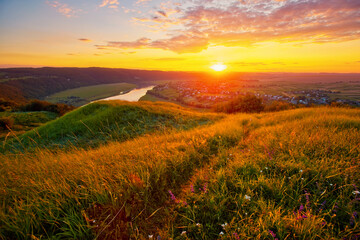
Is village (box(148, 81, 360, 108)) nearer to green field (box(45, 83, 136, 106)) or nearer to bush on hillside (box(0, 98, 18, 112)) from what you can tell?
green field (box(45, 83, 136, 106))

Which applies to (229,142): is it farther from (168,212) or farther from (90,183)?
(90,183)

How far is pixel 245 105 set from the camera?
25.6 metres

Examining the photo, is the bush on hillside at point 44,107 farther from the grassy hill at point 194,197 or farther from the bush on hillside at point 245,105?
the grassy hill at point 194,197

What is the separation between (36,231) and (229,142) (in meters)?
5.34

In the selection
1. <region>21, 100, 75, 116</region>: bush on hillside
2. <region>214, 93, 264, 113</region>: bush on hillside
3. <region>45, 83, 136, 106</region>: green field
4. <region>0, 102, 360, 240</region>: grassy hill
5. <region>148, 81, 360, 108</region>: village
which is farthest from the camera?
<region>45, 83, 136, 106</region>: green field

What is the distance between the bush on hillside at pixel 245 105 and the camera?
993 inches

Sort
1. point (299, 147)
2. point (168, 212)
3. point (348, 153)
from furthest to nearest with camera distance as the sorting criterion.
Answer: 1. point (299, 147)
2. point (348, 153)
3. point (168, 212)

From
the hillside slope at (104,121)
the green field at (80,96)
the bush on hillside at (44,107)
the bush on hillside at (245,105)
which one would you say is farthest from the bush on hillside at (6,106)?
the green field at (80,96)

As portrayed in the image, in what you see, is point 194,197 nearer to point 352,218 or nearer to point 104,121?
point 352,218

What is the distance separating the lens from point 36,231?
2.31 meters

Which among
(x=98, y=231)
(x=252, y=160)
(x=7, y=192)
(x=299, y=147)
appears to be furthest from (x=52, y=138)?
(x=299, y=147)

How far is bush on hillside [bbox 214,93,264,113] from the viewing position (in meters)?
25.2

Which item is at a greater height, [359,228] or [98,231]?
[359,228]

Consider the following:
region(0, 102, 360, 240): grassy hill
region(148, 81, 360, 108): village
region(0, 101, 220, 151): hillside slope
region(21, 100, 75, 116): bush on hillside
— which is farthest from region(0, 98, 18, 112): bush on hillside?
region(148, 81, 360, 108): village
